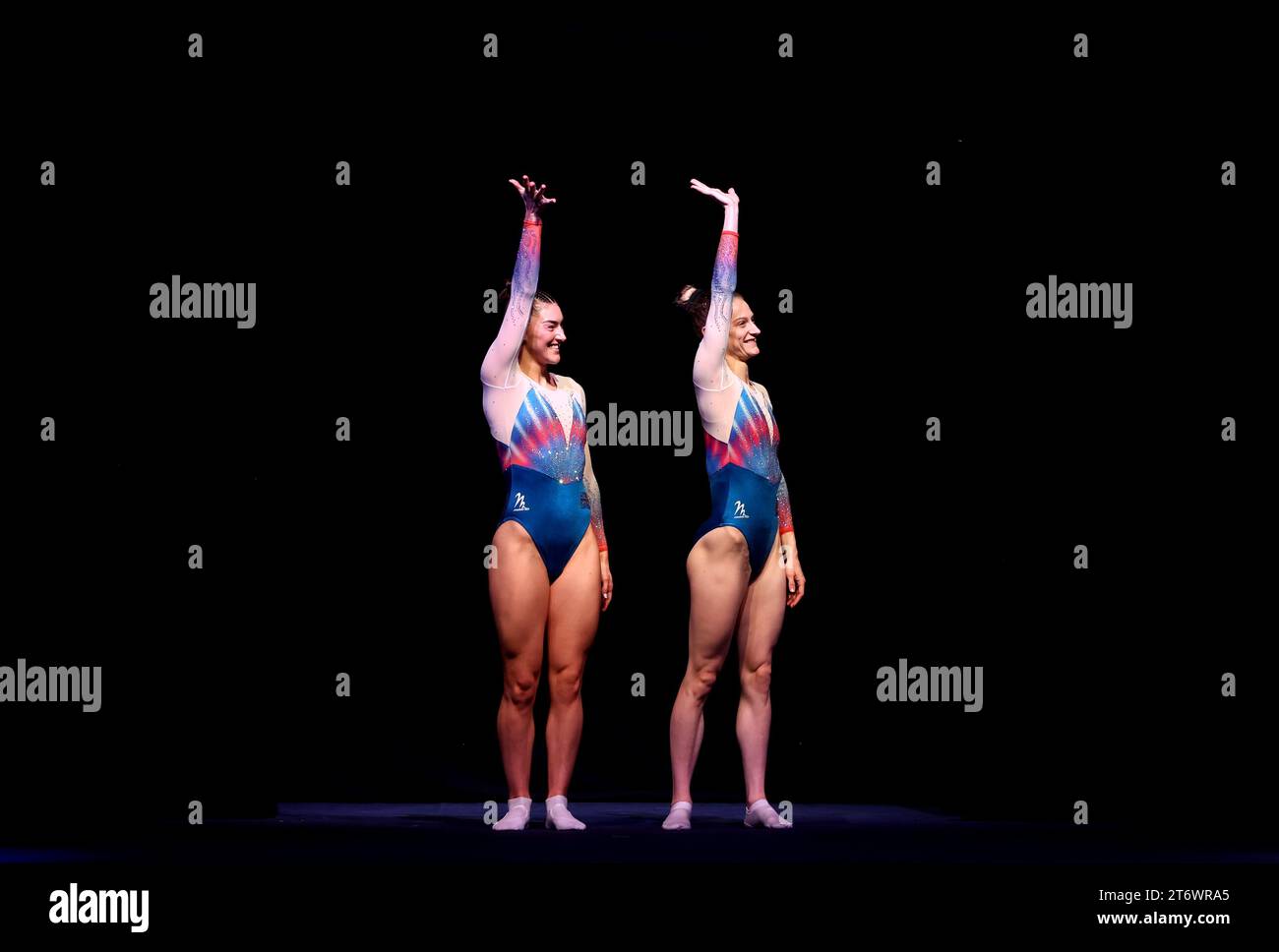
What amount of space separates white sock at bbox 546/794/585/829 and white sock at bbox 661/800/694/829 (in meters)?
0.28

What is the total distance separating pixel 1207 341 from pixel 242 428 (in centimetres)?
359

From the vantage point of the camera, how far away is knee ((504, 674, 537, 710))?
629 centimetres

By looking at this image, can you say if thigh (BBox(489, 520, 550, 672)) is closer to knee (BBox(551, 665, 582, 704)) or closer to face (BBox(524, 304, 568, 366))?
knee (BBox(551, 665, 582, 704))

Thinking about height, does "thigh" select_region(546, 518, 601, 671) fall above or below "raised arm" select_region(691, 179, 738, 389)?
below

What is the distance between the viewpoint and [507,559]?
625 cm

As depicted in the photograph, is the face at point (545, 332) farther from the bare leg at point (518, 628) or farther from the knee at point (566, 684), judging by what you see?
the knee at point (566, 684)

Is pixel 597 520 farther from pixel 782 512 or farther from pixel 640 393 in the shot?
pixel 640 393

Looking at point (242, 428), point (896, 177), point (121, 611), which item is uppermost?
point (896, 177)

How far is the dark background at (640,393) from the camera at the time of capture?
702 cm

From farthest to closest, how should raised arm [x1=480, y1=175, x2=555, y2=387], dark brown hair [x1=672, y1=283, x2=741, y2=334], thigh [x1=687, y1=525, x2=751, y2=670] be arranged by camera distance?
A: dark brown hair [x1=672, y1=283, x2=741, y2=334], thigh [x1=687, y1=525, x2=751, y2=670], raised arm [x1=480, y1=175, x2=555, y2=387]

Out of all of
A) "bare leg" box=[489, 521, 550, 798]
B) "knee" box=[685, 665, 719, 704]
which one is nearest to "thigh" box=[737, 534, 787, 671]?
"knee" box=[685, 665, 719, 704]
